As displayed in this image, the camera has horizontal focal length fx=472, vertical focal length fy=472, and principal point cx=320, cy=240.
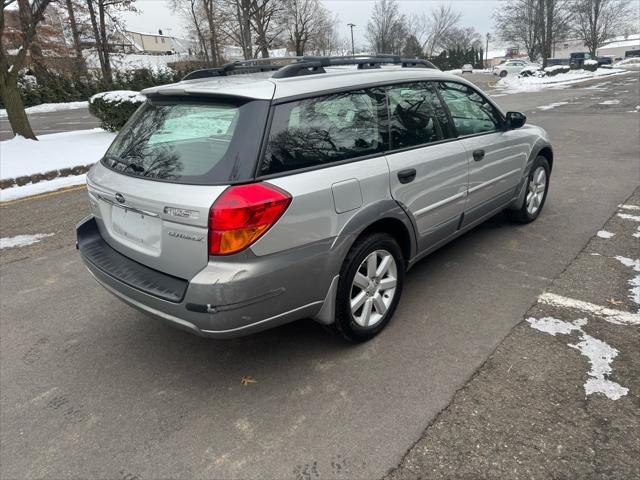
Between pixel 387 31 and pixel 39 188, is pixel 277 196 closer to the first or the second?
pixel 39 188

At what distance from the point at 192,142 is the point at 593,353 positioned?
2.70 metres

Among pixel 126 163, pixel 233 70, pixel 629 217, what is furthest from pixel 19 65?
pixel 629 217

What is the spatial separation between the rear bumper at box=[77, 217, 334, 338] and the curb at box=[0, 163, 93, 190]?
6351mm

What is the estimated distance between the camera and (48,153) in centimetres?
988

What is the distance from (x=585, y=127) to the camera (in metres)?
11.6

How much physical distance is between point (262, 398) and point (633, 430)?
1.87 meters

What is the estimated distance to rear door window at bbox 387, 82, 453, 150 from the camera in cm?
317

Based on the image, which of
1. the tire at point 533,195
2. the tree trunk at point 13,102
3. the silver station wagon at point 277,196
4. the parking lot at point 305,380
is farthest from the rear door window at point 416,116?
the tree trunk at point 13,102

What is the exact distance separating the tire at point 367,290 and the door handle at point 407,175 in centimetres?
38

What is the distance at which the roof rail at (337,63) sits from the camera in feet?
9.25

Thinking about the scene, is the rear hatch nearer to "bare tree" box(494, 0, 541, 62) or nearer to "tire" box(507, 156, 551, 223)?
"tire" box(507, 156, 551, 223)

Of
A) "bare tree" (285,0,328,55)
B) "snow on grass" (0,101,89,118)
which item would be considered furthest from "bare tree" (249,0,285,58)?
"snow on grass" (0,101,89,118)

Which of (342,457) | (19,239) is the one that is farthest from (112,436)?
(19,239)

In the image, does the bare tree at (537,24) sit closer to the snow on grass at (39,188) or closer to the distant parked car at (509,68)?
the distant parked car at (509,68)
